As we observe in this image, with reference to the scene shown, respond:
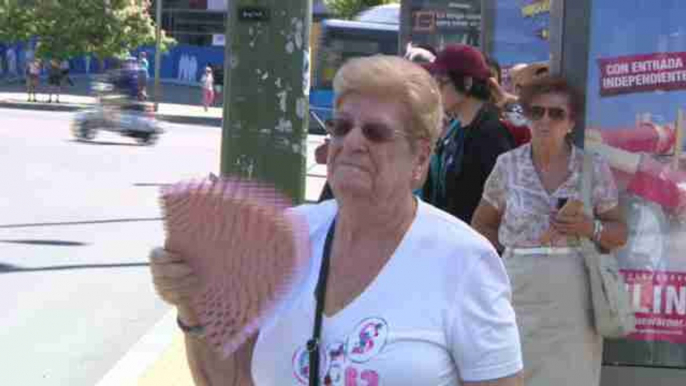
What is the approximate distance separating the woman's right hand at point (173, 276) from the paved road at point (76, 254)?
3474 millimetres

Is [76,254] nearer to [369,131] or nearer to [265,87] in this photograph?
[265,87]

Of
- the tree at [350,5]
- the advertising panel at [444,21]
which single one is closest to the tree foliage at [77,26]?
the tree at [350,5]

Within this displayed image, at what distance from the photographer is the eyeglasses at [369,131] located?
2117 mm

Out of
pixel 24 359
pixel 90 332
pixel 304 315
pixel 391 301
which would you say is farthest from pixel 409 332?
pixel 90 332

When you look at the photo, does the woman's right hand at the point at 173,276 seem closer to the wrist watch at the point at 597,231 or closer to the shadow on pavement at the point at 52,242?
the wrist watch at the point at 597,231

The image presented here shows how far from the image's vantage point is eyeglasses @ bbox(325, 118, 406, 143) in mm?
2117

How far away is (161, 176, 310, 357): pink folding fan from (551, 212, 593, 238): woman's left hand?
1.91 meters

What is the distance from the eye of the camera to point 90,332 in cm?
728

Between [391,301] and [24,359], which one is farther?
[24,359]

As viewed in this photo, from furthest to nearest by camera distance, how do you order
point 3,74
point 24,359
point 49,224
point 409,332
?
point 3,74 → point 49,224 → point 24,359 → point 409,332

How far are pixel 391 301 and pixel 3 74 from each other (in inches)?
2065

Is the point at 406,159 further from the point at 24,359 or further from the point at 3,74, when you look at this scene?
the point at 3,74

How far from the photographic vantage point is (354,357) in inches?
81.3

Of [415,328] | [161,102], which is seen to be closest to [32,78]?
[161,102]
